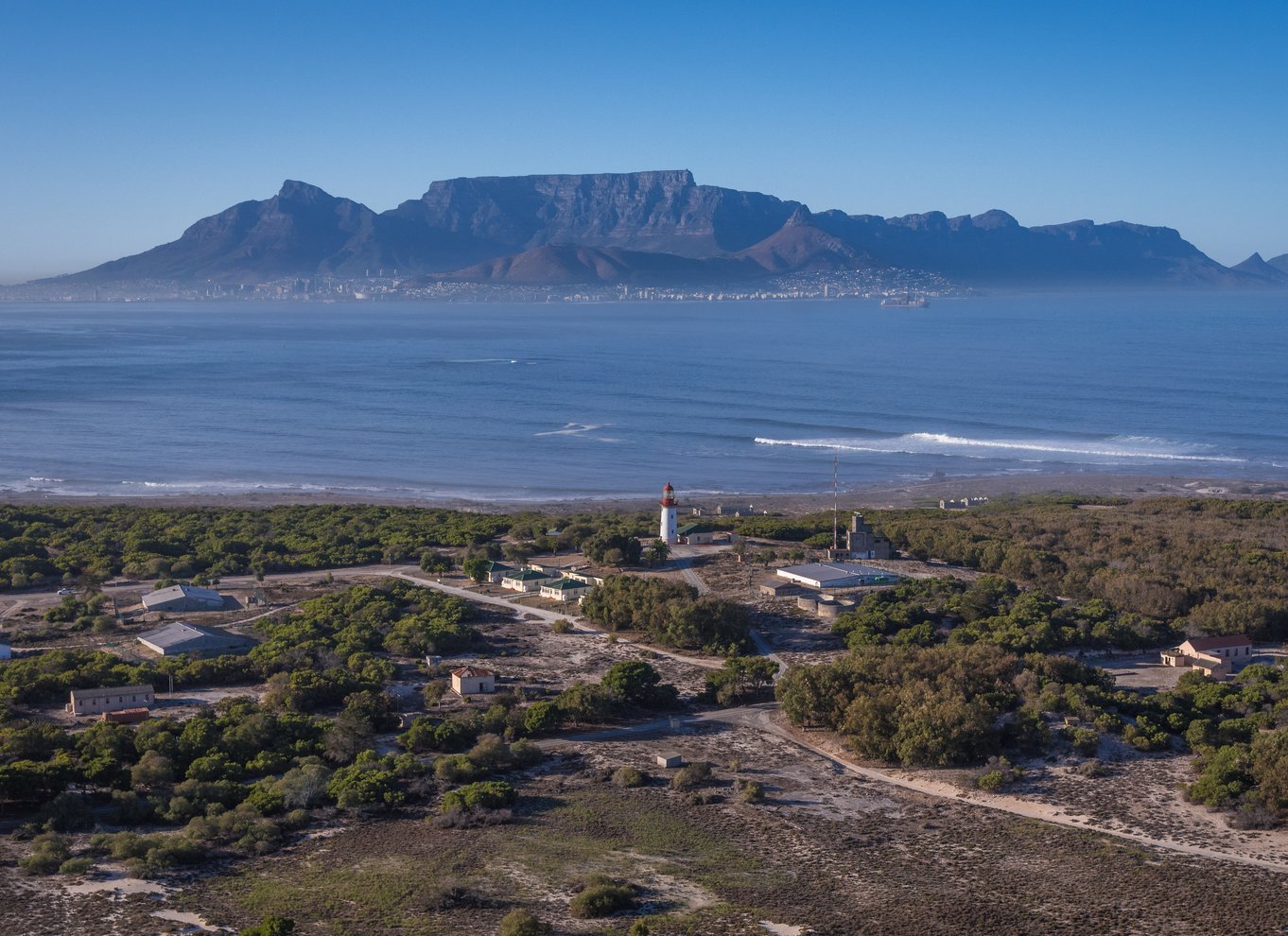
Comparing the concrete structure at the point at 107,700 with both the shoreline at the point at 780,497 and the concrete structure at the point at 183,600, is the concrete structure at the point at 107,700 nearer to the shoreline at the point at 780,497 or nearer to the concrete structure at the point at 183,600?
the concrete structure at the point at 183,600

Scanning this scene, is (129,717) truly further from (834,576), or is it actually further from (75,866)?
(834,576)

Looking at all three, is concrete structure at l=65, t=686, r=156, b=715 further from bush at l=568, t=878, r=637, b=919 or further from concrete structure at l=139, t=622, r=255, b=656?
bush at l=568, t=878, r=637, b=919

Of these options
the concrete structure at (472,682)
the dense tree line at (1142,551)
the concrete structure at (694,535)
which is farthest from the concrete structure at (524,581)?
the dense tree line at (1142,551)

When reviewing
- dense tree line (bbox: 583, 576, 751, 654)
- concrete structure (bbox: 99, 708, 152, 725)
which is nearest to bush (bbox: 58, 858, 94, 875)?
concrete structure (bbox: 99, 708, 152, 725)

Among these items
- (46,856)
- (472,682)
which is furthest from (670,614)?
(46,856)

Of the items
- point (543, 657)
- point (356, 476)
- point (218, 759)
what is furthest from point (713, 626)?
point (356, 476)
